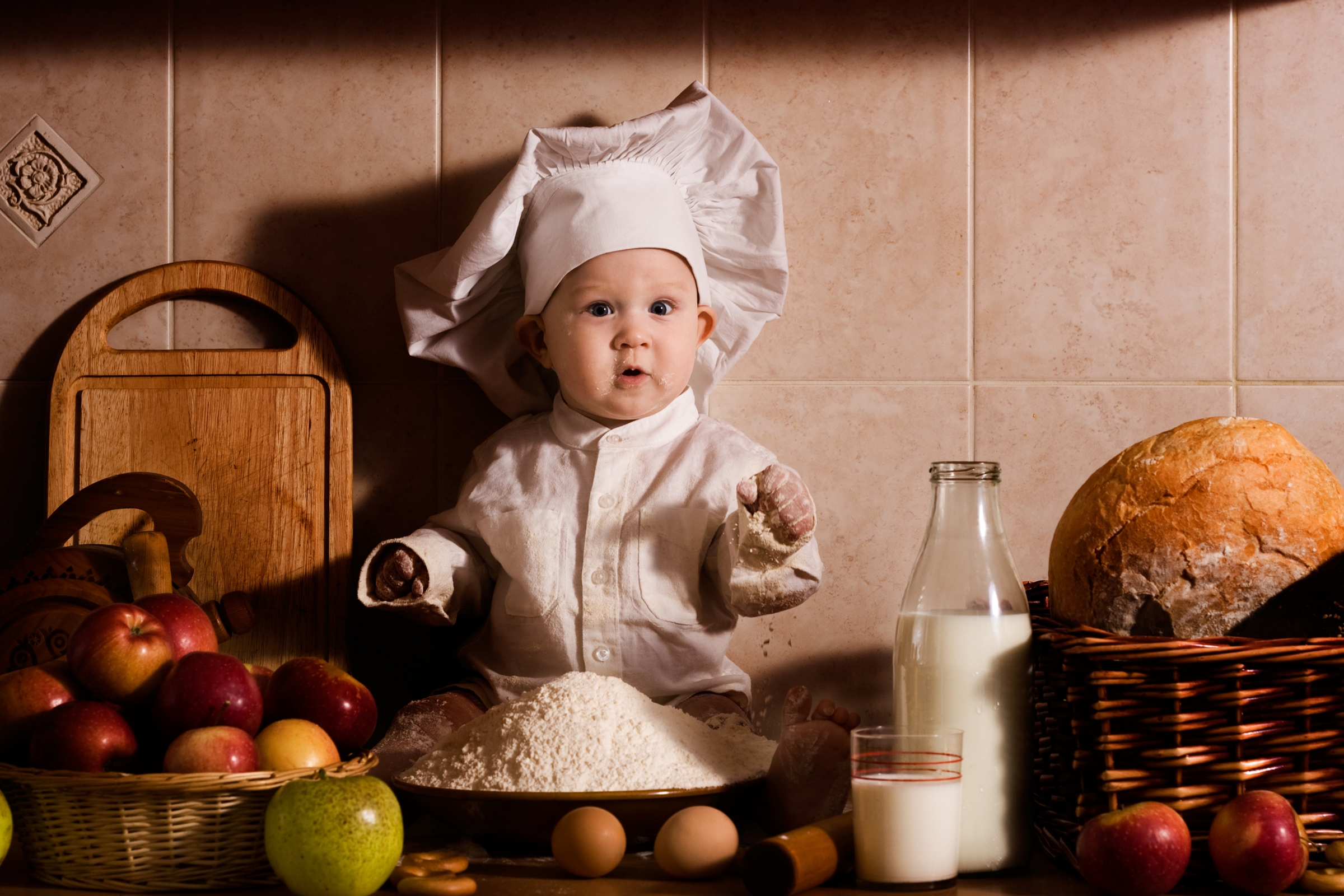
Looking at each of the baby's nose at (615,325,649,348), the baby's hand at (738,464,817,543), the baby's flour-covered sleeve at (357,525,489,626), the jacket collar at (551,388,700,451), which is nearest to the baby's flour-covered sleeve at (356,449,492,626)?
the baby's flour-covered sleeve at (357,525,489,626)

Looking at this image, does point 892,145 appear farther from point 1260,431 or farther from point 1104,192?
point 1260,431

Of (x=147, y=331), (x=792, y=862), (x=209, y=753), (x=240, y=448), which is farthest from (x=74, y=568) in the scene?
(x=792, y=862)

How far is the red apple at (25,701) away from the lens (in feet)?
2.35

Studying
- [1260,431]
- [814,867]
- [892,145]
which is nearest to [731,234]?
[892,145]

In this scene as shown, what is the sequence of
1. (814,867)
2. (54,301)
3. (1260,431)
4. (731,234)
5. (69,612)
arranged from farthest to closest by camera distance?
(54,301) → (731,234) → (69,612) → (1260,431) → (814,867)

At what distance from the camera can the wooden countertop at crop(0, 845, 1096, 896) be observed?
2.33ft

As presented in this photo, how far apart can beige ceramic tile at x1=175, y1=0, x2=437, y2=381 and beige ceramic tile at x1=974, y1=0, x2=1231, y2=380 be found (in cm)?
63

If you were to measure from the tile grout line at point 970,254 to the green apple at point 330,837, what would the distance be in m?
0.75

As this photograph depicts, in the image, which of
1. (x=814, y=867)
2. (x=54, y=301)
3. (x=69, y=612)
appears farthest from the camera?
(x=54, y=301)

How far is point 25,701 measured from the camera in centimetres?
72

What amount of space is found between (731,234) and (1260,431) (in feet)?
1.75

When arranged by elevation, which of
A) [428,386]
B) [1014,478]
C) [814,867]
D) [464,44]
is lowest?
Result: [814,867]

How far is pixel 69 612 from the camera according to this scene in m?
0.93

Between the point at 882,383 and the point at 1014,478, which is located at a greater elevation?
the point at 882,383
